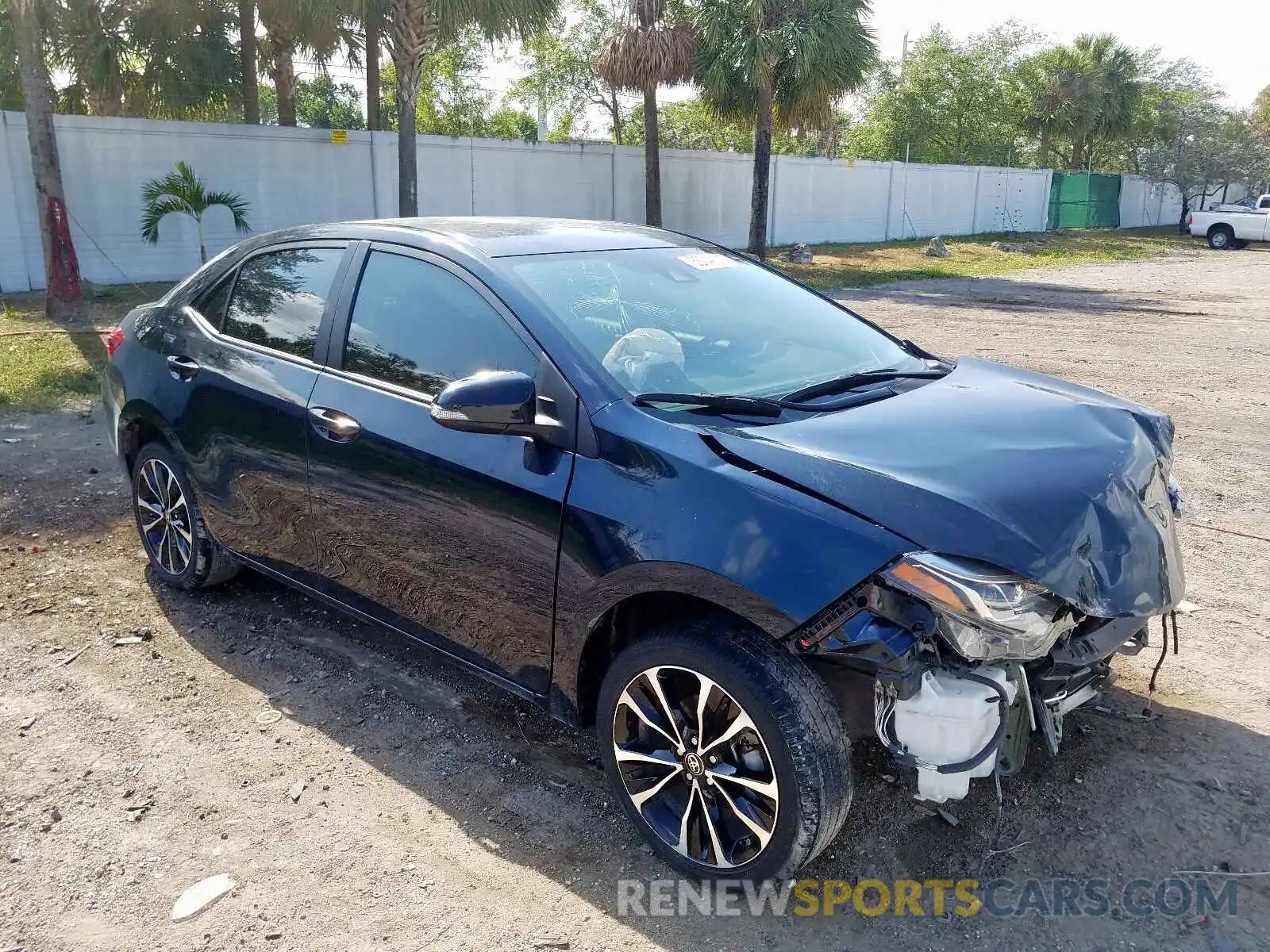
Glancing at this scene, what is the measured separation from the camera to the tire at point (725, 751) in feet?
8.13

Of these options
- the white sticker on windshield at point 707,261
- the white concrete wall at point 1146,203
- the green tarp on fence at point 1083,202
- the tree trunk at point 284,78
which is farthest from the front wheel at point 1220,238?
the white sticker on windshield at point 707,261

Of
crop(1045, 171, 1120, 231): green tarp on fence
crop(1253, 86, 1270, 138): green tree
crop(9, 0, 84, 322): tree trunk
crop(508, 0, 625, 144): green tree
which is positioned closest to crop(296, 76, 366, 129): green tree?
crop(508, 0, 625, 144): green tree

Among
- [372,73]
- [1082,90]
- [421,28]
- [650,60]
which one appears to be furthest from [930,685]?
[1082,90]

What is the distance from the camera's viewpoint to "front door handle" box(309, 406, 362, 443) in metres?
3.42

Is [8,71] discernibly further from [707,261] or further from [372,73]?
[707,261]

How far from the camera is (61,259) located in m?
12.5

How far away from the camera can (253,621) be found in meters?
4.39

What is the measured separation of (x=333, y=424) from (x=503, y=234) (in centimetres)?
89

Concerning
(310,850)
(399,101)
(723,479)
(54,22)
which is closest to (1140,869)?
(723,479)

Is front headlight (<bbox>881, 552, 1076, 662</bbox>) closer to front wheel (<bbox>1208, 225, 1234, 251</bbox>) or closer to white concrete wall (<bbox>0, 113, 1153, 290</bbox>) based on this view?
white concrete wall (<bbox>0, 113, 1153, 290</bbox>)

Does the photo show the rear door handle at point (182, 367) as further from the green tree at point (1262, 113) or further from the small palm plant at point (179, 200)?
the green tree at point (1262, 113)

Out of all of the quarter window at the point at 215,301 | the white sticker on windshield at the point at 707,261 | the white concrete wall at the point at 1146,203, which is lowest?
the quarter window at the point at 215,301

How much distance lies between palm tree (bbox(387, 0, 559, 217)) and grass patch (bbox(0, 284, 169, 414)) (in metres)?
4.56

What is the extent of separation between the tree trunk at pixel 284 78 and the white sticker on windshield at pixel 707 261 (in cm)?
1849
